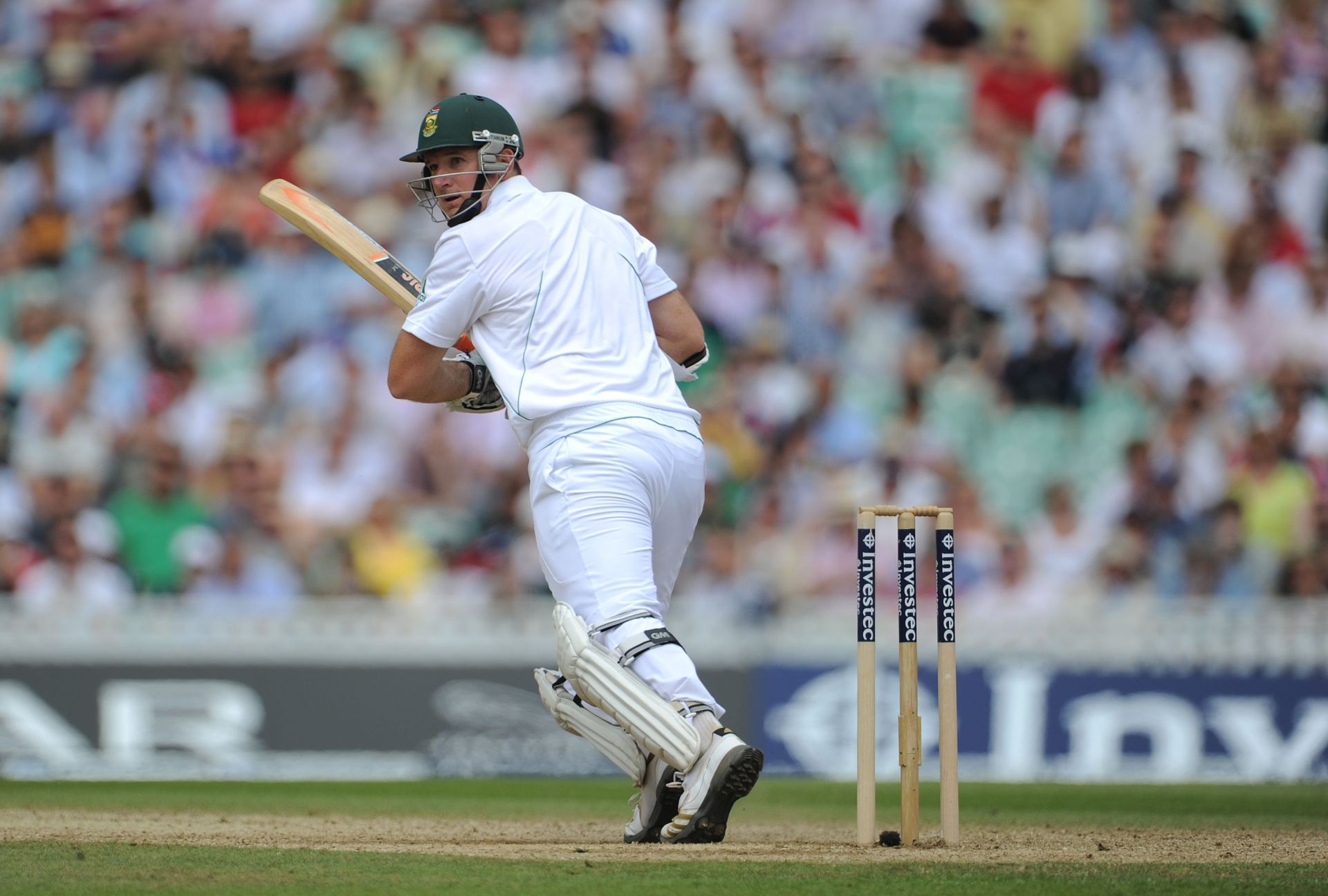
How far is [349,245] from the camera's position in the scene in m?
6.45

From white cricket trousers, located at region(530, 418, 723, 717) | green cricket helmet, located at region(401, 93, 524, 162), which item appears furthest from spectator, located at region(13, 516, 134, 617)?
white cricket trousers, located at region(530, 418, 723, 717)

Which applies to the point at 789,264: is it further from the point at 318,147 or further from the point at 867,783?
the point at 867,783

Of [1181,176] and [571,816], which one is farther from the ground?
[1181,176]

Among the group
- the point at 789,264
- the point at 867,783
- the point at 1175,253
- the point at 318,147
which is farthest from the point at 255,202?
the point at 867,783

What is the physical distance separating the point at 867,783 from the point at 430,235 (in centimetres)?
784

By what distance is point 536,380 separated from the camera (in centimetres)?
544

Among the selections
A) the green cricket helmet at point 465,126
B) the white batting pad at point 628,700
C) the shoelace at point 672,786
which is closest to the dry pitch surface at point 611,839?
the shoelace at point 672,786

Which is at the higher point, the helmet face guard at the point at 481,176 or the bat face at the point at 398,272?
the helmet face guard at the point at 481,176

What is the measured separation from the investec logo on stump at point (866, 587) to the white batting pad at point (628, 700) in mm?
514

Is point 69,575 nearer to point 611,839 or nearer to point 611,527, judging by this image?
point 611,839

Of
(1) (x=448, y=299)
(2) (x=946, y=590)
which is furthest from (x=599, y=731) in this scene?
(1) (x=448, y=299)

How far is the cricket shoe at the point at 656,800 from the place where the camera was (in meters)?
5.66

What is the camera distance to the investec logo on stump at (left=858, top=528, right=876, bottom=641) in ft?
16.9

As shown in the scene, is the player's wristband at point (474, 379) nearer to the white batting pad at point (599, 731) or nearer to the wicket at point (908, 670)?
the white batting pad at point (599, 731)
